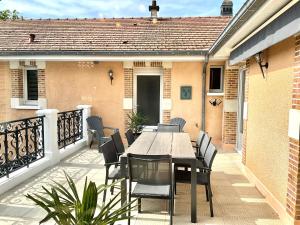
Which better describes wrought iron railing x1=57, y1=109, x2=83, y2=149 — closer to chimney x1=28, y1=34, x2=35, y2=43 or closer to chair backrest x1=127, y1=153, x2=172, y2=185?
chimney x1=28, y1=34, x2=35, y2=43

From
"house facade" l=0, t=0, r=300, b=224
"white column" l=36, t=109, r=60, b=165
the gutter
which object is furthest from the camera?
"house facade" l=0, t=0, r=300, b=224

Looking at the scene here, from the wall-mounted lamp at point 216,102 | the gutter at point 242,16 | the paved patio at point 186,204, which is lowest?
the paved patio at point 186,204

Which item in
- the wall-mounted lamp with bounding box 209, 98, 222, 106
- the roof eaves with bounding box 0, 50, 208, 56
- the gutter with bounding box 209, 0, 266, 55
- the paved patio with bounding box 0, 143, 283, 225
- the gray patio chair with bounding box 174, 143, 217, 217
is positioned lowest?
the paved patio with bounding box 0, 143, 283, 225

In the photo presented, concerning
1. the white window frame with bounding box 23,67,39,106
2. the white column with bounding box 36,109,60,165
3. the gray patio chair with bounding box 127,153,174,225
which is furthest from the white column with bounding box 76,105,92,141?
the gray patio chair with bounding box 127,153,174,225

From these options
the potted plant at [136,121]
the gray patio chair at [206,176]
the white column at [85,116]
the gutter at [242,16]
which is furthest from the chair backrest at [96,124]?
the gutter at [242,16]

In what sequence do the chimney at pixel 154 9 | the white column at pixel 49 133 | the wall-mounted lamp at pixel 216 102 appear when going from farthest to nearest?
the chimney at pixel 154 9
the wall-mounted lamp at pixel 216 102
the white column at pixel 49 133

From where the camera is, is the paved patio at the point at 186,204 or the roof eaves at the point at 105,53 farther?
the roof eaves at the point at 105,53

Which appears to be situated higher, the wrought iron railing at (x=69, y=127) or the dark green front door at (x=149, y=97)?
the dark green front door at (x=149, y=97)

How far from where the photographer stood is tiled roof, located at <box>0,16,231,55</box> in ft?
27.9

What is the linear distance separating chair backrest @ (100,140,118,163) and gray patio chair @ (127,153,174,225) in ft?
2.43

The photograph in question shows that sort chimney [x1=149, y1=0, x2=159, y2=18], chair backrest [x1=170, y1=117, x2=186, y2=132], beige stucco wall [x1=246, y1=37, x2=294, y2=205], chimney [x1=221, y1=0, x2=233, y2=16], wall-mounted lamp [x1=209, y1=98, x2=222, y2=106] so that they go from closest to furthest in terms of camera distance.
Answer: beige stucco wall [x1=246, y1=37, x2=294, y2=205] → chair backrest [x1=170, y1=117, x2=186, y2=132] → wall-mounted lamp [x1=209, y1=98, x2=222, y2=106] → chimney [x1=149, y1=0, x2=159, y2=18] → chimney [x1=221, y1=0, x2=233, y2=16]

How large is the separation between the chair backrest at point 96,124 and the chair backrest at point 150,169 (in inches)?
202

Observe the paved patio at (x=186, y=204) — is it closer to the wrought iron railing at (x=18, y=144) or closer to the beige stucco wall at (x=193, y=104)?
the wrought iron railing at (x=18, y=144)

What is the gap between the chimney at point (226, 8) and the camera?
11906 mm
